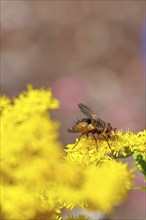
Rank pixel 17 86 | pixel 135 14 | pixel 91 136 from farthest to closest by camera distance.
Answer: pixel 135 14 < pixel 17 86 < pixel 91 136

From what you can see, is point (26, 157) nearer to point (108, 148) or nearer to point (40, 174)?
point (40, 174)

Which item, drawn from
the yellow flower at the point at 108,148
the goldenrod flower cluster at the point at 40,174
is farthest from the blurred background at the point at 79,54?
the goldenrod flower cluster at the point at 40,174

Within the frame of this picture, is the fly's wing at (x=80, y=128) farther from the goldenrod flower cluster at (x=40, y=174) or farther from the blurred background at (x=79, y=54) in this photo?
the blurred background at (x=79, y=54)

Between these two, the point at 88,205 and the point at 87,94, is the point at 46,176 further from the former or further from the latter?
the point at 87,94

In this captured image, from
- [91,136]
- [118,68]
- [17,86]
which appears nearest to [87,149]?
[91,136]

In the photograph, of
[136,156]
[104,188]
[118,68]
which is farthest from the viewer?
[118,68]

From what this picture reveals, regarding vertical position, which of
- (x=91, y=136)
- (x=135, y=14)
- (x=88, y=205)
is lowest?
(x=88, y=205)

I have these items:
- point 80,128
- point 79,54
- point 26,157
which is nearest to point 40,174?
point 26,157
